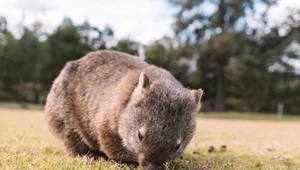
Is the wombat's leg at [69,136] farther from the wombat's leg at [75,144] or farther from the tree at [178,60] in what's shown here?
Result: the tree at [178,60]

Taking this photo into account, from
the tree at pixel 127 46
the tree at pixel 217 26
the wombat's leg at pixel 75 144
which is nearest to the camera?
the wombat's leg at pixel 75 144

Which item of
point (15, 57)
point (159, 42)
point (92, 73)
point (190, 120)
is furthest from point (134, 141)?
point (159, 42)

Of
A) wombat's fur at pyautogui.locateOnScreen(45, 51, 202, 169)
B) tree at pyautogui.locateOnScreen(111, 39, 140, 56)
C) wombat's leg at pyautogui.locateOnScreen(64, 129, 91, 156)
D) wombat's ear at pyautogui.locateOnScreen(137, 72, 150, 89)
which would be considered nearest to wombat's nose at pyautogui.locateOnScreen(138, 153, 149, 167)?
wombat's fur at pyautogui.locateOnScreen(45, 51, 202, 169)

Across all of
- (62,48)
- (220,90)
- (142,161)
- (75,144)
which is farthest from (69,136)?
(62,48)

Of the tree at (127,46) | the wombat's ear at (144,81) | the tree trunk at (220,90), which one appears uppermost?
the tree at (127,46)

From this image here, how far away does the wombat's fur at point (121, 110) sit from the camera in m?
3.61

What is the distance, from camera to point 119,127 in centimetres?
406

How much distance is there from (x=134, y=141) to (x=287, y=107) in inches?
1594

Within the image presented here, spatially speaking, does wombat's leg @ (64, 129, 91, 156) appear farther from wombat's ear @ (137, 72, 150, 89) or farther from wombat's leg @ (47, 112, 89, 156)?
wombat's ear @ (137, 72, 150, 89)

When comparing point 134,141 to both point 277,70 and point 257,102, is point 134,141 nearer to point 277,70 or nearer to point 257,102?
point 277,70

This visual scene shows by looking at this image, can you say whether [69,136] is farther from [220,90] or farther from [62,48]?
[62,48]

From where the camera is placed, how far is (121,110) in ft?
13.6

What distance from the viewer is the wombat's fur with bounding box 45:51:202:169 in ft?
11.8

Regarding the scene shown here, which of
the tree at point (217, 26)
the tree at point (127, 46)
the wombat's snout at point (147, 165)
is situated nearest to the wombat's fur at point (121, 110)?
the wombat's snout at point (147, 165)
